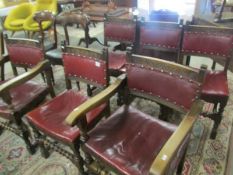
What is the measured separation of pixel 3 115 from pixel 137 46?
4.67 ft

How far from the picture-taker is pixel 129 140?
123cm

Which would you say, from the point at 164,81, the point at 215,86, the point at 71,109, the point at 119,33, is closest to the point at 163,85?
the point at 164,81

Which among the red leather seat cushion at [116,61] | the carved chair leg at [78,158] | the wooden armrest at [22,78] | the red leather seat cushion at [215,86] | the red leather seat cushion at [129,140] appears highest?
the wooden armrest at [22,78]

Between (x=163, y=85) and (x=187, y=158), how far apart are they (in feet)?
2.40

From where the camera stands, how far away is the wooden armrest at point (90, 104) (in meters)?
1.14

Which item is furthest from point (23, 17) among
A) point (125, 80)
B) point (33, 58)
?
point (125, 80)

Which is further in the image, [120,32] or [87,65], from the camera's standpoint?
[120,32]

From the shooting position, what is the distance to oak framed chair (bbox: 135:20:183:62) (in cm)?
194

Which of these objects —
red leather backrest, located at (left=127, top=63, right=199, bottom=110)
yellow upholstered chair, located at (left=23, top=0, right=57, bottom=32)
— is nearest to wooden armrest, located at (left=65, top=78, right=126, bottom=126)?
red leather backrest, located at (left=127, top=63, right=199, bottom=110)

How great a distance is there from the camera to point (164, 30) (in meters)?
1.99

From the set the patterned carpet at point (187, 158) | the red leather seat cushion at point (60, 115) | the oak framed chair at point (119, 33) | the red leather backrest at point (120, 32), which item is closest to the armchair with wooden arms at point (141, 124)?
the red leather seat cushion at point (60, 115)

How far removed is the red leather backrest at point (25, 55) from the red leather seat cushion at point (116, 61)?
68 centimetres

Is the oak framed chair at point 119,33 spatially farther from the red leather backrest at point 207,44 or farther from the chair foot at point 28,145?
the chair foot at point 28,145

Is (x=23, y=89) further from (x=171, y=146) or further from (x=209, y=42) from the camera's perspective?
(x=209, y=42)
